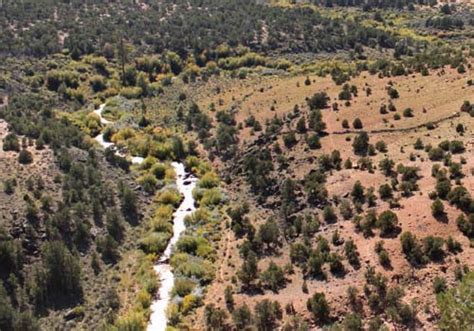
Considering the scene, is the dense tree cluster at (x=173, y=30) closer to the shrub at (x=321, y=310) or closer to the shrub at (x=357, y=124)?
the shrub at (x=357, y=124)

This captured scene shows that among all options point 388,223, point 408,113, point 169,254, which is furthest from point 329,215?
point 408,113

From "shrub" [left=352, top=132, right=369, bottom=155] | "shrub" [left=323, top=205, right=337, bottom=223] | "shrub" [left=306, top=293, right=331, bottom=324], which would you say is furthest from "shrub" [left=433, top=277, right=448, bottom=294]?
"shrub" [left=352, top=132, right=369, bottom=155]

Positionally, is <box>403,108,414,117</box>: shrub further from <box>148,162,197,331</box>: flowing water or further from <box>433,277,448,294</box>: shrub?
<box>433,277,448,294</box>: shrub

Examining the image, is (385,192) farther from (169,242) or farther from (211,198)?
(169,242)

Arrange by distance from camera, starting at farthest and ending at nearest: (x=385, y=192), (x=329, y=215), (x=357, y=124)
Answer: (x=357, y=124) < (x=329, y=215) < (x=385, y=192)

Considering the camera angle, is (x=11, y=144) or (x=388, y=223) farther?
(x=11, y=144)

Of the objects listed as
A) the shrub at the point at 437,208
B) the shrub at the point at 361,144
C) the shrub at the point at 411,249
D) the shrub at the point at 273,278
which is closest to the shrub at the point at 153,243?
the shrub at the point at 273,278

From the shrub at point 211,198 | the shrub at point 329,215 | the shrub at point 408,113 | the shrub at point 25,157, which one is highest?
the shrub at point 408,113

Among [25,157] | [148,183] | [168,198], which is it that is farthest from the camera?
[148,183]
